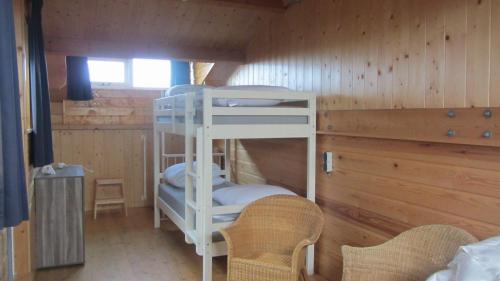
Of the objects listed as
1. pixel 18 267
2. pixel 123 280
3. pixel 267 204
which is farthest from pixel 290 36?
pixel 18 267

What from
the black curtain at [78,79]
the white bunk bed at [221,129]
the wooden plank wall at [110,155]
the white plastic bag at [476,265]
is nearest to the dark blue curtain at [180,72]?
the wooden plank wall at [110,155]

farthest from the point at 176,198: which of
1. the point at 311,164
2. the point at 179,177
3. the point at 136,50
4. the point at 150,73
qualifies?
the point at 150,73

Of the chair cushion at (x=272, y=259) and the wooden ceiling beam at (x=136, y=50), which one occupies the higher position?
the wooden ceiling beam at (x=136, y=50)

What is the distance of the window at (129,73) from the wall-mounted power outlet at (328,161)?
3175 millimetres

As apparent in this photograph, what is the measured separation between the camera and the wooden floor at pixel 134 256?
320 cm

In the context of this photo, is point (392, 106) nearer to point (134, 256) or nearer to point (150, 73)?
point (134, 256)

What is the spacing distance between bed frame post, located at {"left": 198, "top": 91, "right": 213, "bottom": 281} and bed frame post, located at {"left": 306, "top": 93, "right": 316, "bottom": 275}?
0.77 metres

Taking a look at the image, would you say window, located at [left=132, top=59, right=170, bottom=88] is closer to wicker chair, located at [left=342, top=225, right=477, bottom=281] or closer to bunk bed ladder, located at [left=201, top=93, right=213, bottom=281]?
bunk bed ladder, located at [left=201, top=93, right=213, bottom=281]

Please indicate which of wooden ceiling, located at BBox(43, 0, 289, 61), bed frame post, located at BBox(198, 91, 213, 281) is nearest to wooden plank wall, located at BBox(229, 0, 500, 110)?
wooden ceiling, located at BBox(43, 0, 289, 61)

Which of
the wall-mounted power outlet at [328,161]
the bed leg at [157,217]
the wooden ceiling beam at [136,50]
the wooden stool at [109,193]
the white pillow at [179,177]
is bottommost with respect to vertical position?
the bed leg at [157,217]

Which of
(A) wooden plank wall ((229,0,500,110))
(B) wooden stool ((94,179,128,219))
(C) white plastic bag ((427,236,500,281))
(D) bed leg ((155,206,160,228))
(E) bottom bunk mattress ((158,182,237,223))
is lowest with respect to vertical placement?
(D) bed leg ((155,206,160,228))

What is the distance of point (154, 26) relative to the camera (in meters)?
4.05

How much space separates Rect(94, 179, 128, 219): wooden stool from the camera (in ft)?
16.6

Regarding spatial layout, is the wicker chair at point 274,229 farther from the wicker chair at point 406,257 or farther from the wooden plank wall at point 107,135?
the wooden plank wall at point 107,135
